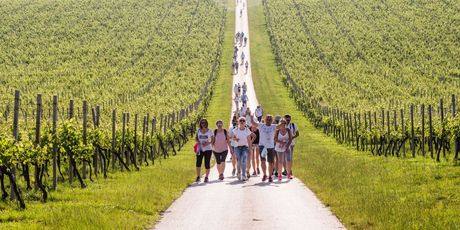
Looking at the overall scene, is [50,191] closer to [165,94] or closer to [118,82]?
[165,94]

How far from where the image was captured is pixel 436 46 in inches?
4653

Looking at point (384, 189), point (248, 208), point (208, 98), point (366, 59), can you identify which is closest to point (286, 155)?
point (384, 189)

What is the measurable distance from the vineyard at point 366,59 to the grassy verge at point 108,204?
46.4 feet

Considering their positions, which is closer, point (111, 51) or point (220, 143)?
point (220, 143)

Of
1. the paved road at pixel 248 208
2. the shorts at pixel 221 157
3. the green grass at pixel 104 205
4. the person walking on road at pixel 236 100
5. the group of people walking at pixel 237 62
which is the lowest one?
the paved road at pixel 248 208

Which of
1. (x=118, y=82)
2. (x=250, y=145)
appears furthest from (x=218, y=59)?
(x=250, y=145)

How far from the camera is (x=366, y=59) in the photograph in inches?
4355

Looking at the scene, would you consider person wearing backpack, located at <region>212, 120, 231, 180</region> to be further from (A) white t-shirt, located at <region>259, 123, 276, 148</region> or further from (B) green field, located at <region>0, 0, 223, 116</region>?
(B) green field, located at <region>0, 0, 223, 116</region>

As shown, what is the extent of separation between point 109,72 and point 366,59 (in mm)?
37490

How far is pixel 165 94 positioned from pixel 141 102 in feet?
22.9

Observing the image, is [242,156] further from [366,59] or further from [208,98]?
[366,59]

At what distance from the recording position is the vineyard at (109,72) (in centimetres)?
2970

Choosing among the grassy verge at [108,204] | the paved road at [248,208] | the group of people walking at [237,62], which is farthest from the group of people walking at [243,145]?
the group of people walking at [237,62]

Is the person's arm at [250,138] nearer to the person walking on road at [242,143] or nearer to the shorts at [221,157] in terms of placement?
the person walking on road at [242,143]
